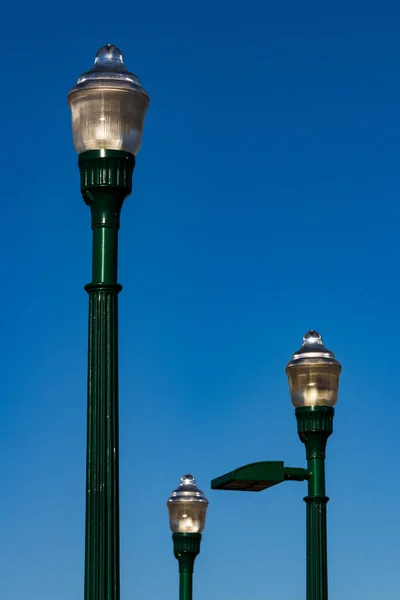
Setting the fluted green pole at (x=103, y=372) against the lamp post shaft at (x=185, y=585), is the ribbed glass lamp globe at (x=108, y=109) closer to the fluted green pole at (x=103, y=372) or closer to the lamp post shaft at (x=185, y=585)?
the fluted green pole at (x=103, y=372)

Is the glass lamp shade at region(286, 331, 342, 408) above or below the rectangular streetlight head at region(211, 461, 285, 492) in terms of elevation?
above

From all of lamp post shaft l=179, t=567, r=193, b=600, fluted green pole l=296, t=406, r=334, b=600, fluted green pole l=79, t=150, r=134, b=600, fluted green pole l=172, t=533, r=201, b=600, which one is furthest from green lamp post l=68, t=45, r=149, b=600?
lamp post shaft l=179, t=567, r=193, b=600

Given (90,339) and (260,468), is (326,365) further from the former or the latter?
(90,339)

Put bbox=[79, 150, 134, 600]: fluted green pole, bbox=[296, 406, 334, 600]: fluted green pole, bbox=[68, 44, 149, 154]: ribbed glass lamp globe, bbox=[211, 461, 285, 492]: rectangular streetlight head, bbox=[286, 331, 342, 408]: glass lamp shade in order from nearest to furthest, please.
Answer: bbox=[79, 150, 134, 600]: fluted green pole
bbox=[68, 44, 149, 154]: ribbed glass lamp globe
bbox=[296, 406, 334, 600]: fluted green pole
bbox=[286, 331, 342, 408]: glass lamp shade
bbox=[211, 461, 285, 492]: rectangular streetlight head

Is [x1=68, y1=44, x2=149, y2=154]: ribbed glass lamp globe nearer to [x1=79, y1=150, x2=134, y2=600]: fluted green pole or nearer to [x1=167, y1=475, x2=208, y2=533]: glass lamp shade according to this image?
[x1=79, y1=150, x2=134, y2=600]: fluted green pole

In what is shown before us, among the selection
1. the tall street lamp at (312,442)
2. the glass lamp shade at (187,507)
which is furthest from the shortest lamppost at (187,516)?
the tall street lamp at (312,442)

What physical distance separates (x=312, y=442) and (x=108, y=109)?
7085 mm

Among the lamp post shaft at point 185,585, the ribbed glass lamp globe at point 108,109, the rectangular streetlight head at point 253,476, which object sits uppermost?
the ribbed glass lamp globe at point 108,109

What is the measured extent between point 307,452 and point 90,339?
7008mm

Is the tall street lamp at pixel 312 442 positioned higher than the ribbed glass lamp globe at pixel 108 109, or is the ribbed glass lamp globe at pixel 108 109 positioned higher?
the ribbed glass lamp globe at pixel 108 109

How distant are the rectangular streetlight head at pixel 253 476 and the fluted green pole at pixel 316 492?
398 millimetres

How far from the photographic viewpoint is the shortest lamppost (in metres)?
21.1

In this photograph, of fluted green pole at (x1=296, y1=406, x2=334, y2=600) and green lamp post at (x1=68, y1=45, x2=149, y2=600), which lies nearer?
green lamp post at (x1=68, y1=45, x2=149, y2=600)

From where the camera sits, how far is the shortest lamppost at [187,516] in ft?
69.3
